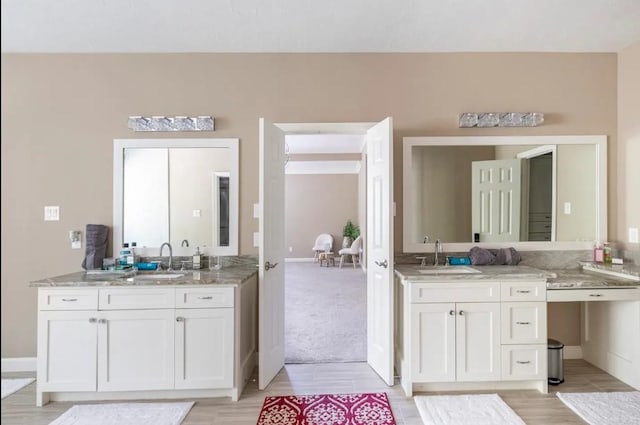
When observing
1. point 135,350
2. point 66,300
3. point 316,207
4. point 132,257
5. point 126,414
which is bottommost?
point 126,414

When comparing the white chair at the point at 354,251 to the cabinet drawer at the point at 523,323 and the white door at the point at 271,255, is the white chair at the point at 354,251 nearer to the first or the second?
the white door at the point at 271,255

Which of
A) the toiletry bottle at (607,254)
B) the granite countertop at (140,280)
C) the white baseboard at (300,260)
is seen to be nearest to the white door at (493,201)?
the toiletry bottle at (607,254)

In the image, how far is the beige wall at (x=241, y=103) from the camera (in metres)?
3.26

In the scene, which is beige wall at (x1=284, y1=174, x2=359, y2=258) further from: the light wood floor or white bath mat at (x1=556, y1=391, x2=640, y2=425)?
white bath mat at (x1=556, y1=391, x2=640, y2=425)

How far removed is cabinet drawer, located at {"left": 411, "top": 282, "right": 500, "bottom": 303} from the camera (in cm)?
272

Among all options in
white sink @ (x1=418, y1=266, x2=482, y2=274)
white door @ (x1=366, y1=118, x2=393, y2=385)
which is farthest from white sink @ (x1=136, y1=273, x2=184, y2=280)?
white sink @ (x1=418, y1=266, x2=482, y2=274)

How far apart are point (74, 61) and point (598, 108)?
4.87 m

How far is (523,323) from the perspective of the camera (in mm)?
2725

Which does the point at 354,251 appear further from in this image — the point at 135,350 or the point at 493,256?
the point at 135,350

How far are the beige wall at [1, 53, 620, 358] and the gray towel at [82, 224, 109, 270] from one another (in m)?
0.14

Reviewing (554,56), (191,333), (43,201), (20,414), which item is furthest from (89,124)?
(554,56)

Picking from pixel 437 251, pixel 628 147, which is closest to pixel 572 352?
pixel 437 251

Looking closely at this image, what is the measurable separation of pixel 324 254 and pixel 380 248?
6.01 meters

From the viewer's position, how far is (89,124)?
3.29 metres
